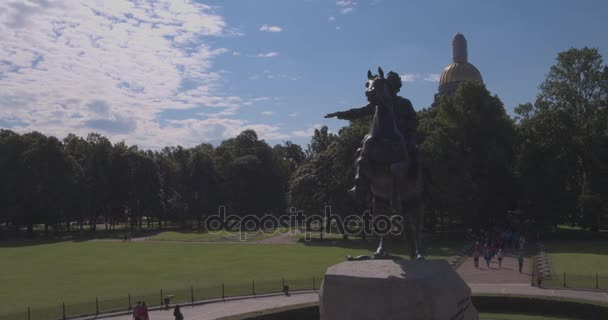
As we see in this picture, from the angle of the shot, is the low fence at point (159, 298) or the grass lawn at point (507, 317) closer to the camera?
the grass lawn at point (507, 317)

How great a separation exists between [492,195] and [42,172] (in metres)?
56.7

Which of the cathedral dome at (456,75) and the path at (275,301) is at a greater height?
the cathedral dome at (456,75)

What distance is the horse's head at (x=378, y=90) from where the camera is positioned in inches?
459

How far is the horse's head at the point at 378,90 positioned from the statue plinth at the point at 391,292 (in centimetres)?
369

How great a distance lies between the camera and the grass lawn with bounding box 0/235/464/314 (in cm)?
2817

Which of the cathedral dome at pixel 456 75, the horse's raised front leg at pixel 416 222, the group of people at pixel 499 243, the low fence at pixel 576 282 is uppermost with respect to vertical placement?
the cathedral dome at pixel 456 75

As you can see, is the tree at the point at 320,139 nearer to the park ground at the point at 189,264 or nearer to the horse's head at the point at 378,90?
the park ground at the point at 189,264

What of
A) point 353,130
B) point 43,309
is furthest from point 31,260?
point 353,130

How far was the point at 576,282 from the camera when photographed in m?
24.9

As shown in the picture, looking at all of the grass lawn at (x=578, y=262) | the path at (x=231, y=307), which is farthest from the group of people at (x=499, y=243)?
the path at (x=231, y=307)

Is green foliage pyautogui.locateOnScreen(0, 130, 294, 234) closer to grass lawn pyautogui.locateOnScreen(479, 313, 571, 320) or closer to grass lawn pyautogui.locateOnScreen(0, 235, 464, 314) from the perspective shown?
grass lawn pyautogui.locateOnScreen(0, 235, 464, 314)

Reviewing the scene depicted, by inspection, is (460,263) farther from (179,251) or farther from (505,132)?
(179,251)

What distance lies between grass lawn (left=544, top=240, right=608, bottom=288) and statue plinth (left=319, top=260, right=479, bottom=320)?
17.7 m

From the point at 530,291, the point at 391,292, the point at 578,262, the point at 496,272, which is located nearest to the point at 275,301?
the point at 530,291
